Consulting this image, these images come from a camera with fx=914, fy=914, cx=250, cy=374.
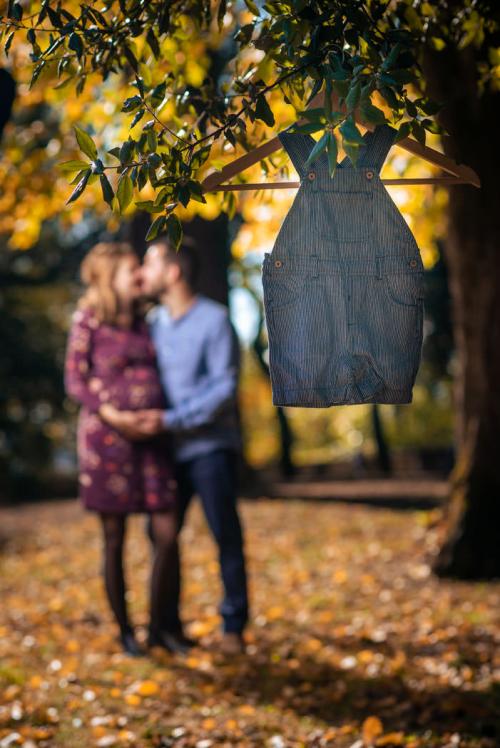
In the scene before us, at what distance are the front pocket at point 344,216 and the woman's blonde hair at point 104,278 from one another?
7.98 ft

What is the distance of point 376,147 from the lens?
274 cm

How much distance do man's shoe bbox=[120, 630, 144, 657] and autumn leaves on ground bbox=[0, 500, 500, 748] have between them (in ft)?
0.29

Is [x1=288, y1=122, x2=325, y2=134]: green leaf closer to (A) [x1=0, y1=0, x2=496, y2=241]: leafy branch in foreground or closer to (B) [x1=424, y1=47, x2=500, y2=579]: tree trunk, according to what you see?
(A) [x1=0, y1=0, x2=496, y2=241]: leafy branch in foreground

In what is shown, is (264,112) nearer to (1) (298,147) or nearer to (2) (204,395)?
(1) (298,147)

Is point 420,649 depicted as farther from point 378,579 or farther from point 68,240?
point 68,240

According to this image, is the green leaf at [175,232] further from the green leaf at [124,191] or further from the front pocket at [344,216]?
the front pocket at [344,216]

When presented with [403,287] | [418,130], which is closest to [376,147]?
[418,130]

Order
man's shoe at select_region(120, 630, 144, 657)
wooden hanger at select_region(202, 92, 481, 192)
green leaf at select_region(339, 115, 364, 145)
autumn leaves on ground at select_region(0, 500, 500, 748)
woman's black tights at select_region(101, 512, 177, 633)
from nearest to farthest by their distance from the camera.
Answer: green leaf at select_region(339, 115, 364, 145) → wooden hanger at select_region(202, 92, 481, 192) → autumn leaves on ground at select_region(0, 500, 500, 748) → woman's black tights at select_region(101, 512, 177, 633) → man's shoe at select_region(120, 630, 144, 657)

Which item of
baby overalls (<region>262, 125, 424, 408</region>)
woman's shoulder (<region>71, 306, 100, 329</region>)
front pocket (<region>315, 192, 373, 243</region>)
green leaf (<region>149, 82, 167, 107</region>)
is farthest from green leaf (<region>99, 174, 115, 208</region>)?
woman's shoulder (<region>71, 306, 100, 329</region>)

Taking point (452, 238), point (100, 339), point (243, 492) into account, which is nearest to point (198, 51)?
point (452, 238)

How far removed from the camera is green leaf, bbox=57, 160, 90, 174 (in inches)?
97.5

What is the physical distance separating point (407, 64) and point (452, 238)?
4.46m

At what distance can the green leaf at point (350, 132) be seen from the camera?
225cm

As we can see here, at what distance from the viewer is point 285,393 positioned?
8.70ft
